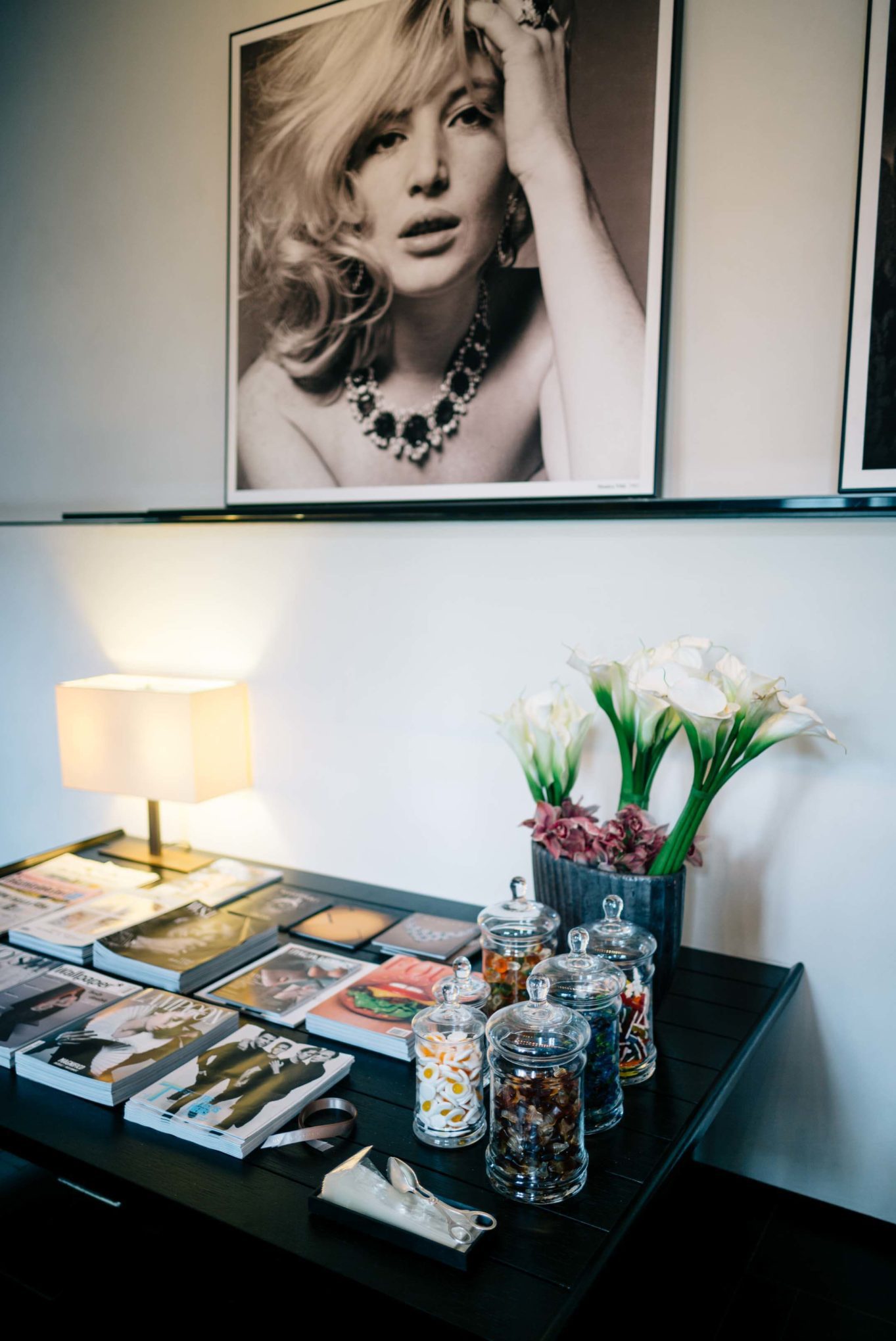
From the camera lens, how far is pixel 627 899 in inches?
53.9

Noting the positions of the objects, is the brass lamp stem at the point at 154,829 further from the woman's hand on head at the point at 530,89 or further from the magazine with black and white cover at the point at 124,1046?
the woman's hand on head at the point at 530,89

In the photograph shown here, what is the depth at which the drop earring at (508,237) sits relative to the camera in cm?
169

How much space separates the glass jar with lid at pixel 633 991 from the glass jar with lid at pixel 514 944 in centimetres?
8

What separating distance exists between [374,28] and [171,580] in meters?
1.20

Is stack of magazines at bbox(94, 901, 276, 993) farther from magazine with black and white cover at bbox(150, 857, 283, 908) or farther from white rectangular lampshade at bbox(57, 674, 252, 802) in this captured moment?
white rectangular lampshade at bbox(57, 674, 252, 802)

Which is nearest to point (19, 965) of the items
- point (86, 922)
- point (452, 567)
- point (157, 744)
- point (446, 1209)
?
point (86, 922)

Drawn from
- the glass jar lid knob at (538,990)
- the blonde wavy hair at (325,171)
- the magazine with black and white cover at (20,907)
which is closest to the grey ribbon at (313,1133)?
the glass jar lid knob at (538,990)

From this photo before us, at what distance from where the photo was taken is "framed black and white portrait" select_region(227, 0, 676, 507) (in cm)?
160

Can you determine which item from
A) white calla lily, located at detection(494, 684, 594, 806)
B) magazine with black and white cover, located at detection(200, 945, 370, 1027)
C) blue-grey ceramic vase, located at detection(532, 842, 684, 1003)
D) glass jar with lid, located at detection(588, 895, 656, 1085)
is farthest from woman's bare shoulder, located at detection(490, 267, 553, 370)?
magazine with black and white cover, located at detection(200, 945, 370, 1027)

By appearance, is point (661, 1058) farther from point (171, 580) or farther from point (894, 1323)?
point (171, 580)

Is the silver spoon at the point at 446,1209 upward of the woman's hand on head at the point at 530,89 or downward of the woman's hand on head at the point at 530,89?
downward

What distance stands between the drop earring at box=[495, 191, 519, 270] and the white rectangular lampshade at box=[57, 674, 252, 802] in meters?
1.01

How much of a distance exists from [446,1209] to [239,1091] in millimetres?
336

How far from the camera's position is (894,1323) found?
4.66 ft
